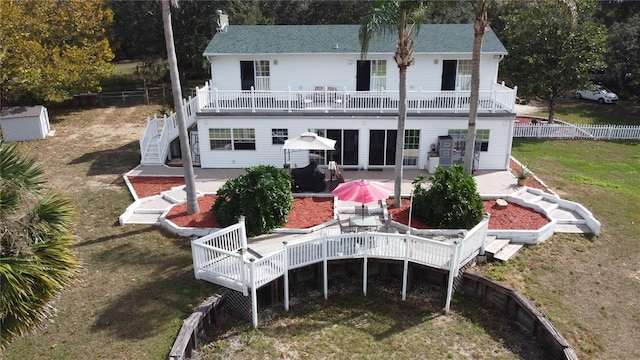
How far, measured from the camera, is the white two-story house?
70.0ft

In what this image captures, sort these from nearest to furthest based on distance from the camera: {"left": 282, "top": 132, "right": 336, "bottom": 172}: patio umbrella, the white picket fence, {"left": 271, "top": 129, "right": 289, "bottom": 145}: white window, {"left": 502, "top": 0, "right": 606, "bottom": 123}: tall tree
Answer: {"left": 282, "top": 132, "right": 336, "bottom": 172}: patio umbrella < {"left": 271, "top": 129, "right": 289, "bottom": 145}: white window < {"left": 502, "top": 0, "right": 606, "bottom": 123}: tall tree < the white picket fence

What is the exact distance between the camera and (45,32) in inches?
1160

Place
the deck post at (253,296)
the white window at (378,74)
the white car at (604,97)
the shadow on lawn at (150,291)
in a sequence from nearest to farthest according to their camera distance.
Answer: the shadow on lawn at (150,291) → the deck post at (253,296) → the white window at (378,74) → the white car at (604,97)

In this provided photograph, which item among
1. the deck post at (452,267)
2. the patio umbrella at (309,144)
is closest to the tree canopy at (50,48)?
the patio umbrella at (309,144)

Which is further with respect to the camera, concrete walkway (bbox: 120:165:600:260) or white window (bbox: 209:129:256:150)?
white window (bbox: 209:129:256:150)

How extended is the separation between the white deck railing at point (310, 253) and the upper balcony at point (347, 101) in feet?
28.9

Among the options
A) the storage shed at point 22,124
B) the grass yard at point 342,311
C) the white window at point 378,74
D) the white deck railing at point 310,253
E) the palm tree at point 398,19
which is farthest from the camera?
the storage shed at point 22,124

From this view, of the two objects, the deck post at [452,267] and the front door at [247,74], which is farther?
the front door at [247,74]

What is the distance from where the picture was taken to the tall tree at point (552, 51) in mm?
28250

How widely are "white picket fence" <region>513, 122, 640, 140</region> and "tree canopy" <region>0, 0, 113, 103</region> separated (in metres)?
27.5

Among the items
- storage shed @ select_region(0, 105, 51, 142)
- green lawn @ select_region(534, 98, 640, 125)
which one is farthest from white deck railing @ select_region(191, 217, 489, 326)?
green lawn @ select_region(534, 98, 640, 125)

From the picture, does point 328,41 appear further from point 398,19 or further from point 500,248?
point 500,248

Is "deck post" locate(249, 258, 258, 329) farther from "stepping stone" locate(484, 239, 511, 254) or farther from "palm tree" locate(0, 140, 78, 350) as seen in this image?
"stepping stone" locate(484, 239, 511, 254)

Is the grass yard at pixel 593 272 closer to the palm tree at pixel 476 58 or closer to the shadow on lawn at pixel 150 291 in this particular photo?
the palm tree at pixel 476 58
